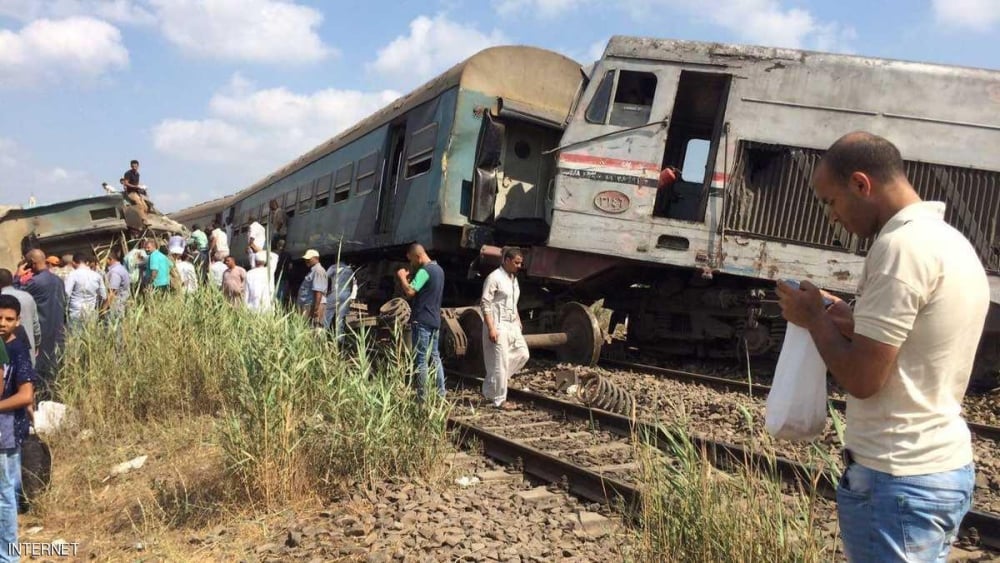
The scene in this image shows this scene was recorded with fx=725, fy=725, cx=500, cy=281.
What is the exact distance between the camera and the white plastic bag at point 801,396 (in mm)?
1964

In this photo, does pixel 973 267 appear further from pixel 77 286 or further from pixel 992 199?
pixel 77 286

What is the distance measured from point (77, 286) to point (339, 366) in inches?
193

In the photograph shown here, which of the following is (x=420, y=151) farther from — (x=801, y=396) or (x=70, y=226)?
(x=801, y=396)

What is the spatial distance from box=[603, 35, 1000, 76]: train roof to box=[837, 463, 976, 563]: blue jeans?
7425mm

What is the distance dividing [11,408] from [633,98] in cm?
725

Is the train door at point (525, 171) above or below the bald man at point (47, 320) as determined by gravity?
above

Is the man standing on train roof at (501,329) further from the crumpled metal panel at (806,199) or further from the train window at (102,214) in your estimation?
the train window at (102,214)

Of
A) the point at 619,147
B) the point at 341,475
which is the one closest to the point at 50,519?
the point at 341,475

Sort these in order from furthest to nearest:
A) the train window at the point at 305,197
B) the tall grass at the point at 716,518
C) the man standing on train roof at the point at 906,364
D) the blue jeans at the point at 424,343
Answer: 1. the train window at the point at 305,197
2. the blue jeans at the point at 424,343
3. the tall grass at the point at 716,518
4. the man standing on train roof at the point at 906,364

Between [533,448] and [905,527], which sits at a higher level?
[905,527]

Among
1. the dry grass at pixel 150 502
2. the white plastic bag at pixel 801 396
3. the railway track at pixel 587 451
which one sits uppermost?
the white plastic bag at pixel 801 396

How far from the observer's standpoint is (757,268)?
829cm

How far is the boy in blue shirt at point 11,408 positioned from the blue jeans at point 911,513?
409cm

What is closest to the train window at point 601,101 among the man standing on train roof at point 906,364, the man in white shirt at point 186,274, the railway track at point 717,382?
the railway track at point 717,382
